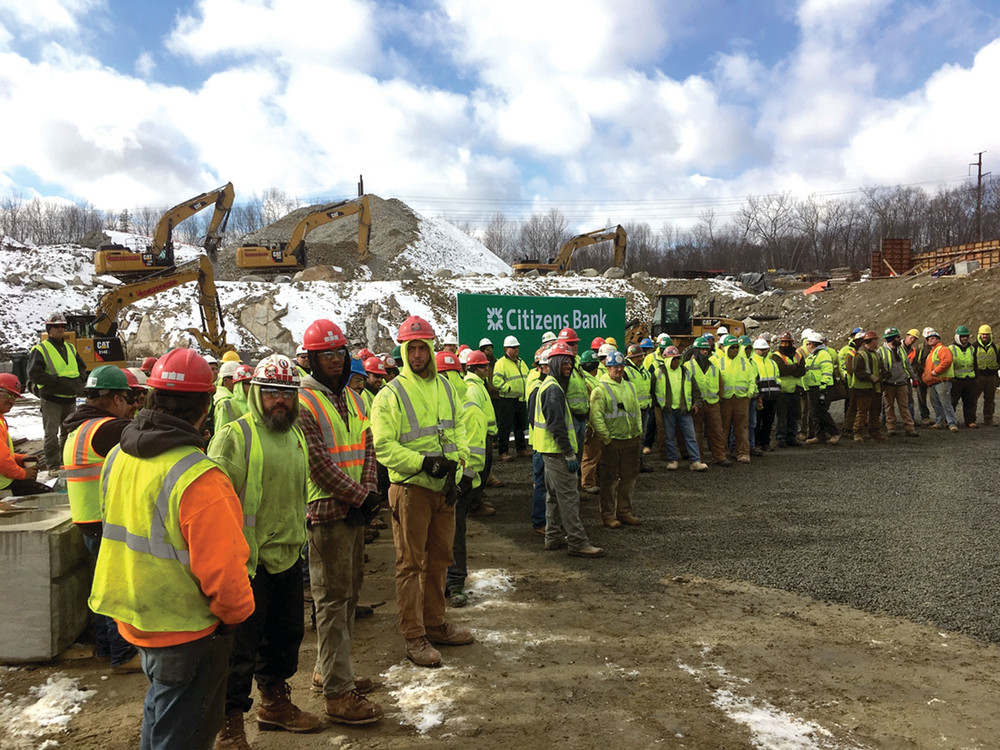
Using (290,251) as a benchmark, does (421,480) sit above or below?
below

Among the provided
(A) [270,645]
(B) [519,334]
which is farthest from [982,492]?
(A) [270,645]

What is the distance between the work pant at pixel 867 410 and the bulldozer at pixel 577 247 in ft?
68.8

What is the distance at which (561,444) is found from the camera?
6605 mm

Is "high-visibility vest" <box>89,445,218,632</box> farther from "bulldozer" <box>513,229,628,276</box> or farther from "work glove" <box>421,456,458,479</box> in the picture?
"bulldozer" <box>513,229,628,276</box>

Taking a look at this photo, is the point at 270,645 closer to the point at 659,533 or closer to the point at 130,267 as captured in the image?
the point at 659,533

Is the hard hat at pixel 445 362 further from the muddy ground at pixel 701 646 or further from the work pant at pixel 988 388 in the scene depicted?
the work pant at pixel 988 388

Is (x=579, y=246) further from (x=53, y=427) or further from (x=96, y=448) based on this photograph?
(x=96, y=448)

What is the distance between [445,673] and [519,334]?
9.34 metres

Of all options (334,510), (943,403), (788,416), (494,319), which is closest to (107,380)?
(334,510)

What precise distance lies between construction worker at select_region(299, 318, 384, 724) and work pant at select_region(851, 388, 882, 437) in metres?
11.7

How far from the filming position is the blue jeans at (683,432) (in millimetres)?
10734

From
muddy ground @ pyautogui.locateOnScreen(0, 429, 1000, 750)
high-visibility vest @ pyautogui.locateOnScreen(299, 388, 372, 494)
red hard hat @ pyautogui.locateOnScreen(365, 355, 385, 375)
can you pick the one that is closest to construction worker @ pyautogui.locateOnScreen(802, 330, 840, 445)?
muddy ground @ pyautogui.locateOnScreen(0, 429, 1000, 750)

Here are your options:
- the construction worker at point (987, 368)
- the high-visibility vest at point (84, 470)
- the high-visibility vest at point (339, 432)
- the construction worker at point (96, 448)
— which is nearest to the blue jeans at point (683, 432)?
the construction worker at point (987, 368)

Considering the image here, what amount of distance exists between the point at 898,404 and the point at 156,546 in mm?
14236
